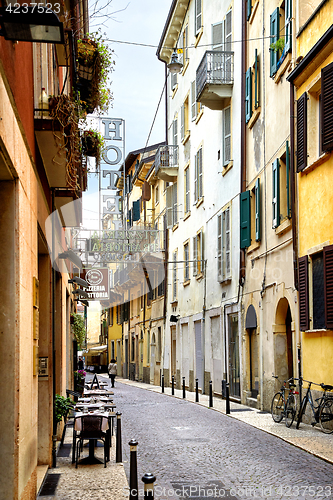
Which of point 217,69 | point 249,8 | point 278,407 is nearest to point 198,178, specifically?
point 217,69

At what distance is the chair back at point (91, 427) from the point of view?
30.4 feet

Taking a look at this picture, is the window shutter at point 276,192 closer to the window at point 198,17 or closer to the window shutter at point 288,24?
the window shutter at point 288,24

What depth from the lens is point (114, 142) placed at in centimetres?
2025

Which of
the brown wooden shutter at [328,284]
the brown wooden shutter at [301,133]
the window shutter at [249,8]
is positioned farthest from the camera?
the window shutter at [249,8]

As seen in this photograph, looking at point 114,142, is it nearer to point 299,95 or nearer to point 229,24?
point 229,24

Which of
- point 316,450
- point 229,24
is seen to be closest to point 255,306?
point 316,450

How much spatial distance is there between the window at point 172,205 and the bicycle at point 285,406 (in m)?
18.1

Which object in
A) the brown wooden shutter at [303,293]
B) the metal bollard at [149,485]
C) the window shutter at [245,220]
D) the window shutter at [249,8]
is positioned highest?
the window shutter at [249,8]

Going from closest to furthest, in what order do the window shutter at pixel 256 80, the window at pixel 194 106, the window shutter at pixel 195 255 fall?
the window shutter at pixel 256 80, the window shutter at pixel 195 255, the window at pixel 194 106

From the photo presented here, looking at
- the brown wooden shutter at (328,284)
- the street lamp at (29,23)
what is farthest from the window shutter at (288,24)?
the street lamp at (29,23)

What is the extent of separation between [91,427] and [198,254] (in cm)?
1757

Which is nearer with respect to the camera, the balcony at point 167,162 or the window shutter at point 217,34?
the window shutter at point 217,34

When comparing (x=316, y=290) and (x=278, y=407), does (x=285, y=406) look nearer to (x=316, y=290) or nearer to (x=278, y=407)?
(x=278, y=407)

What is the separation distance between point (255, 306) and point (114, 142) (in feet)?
A: 22.8
